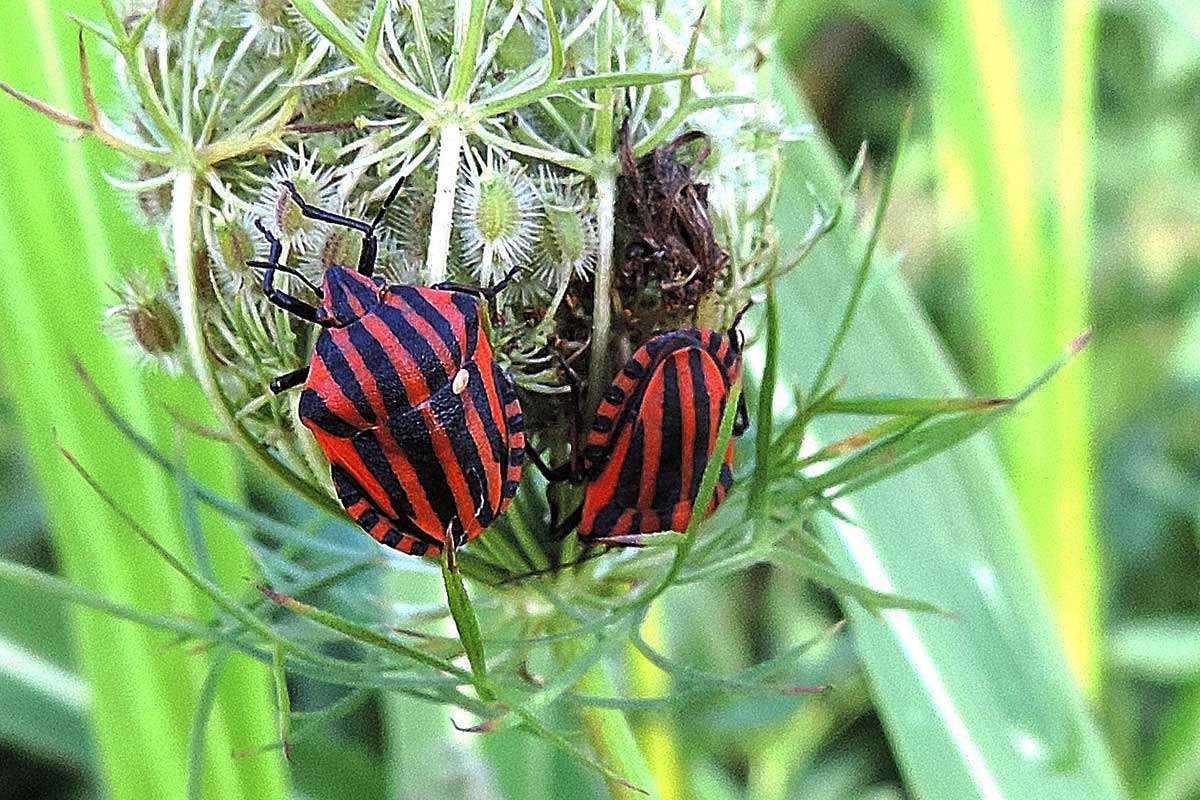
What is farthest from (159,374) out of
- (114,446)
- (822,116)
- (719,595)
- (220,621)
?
(822,116)

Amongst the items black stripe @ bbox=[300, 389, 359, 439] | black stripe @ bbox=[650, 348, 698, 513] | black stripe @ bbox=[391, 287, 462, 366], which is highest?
black stripe @ bbox=[391, 287, 462, 366]

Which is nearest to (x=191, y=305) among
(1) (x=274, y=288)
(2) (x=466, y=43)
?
(1) (x=274, y=288)

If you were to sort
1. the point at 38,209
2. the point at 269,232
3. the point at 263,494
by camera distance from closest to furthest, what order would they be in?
the point at 269,232 < the point at 38,209 < the point at 263,494

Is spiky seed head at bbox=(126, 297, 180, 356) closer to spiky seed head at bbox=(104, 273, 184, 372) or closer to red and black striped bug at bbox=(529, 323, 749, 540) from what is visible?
spiky seed head at bbox=(104, 273, 184, 372)

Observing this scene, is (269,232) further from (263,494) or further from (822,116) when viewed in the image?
(822,116)

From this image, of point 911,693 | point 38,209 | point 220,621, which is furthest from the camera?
point 911,693

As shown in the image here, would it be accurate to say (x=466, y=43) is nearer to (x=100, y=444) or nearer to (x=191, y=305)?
(x=191, y=305)

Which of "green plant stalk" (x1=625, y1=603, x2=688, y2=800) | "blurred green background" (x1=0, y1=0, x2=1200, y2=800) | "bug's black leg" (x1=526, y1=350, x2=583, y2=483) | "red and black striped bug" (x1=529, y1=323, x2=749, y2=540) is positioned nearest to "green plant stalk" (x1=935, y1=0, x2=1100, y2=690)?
"blurred green background" (x1=0, y1=0, x2=1200, y2=800)
